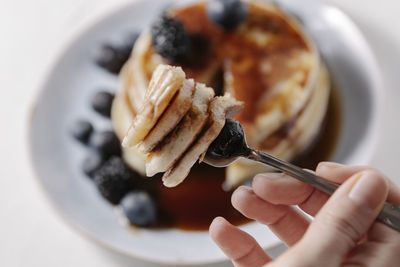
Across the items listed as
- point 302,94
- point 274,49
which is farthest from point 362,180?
point 274,49

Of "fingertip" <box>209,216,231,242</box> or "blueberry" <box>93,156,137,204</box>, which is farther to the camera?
"blueberry" <box>93,156,137,204</box>

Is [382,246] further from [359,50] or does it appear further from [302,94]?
[359,50]

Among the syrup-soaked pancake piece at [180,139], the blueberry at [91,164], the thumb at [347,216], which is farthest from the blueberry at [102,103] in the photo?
the thumb at [347,216]

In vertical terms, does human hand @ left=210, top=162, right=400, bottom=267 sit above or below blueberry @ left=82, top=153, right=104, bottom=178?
above

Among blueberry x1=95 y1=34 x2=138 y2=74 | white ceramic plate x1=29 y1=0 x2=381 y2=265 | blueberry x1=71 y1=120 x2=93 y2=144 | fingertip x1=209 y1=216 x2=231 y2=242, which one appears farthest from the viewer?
blueberry x1=95 y1=34 x2=138 y2=74

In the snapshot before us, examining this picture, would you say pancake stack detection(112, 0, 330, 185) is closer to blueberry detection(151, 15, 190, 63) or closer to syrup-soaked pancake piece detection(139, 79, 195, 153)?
blueberry detection(151, 15, 190, 63)

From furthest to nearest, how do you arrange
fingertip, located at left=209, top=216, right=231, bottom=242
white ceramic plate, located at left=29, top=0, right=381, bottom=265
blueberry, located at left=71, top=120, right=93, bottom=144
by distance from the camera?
blueberry, located at left=71, top=120, right=93, bottom=144 < white ceramic plate, located at left=29, top=0, right=381, bottom=265 < fingertip, located at left=209, top=216, right=231, bottom=242

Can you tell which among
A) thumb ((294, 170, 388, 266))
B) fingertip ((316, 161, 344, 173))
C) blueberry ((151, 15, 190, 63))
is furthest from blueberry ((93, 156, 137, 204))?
thumb ((294, 170, 388, 266))
